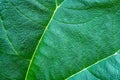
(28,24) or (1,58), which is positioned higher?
(28,24)

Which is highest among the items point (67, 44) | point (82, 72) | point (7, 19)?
point (7, 19)

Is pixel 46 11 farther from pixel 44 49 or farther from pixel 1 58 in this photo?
pixel 1 58

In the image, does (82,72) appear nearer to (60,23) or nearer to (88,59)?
(88,59)

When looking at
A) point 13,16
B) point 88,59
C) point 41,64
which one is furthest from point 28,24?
point 88,59

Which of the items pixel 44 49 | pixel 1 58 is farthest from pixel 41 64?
pixel 1 58

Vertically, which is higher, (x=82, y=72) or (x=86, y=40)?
(x=86, y=40)
